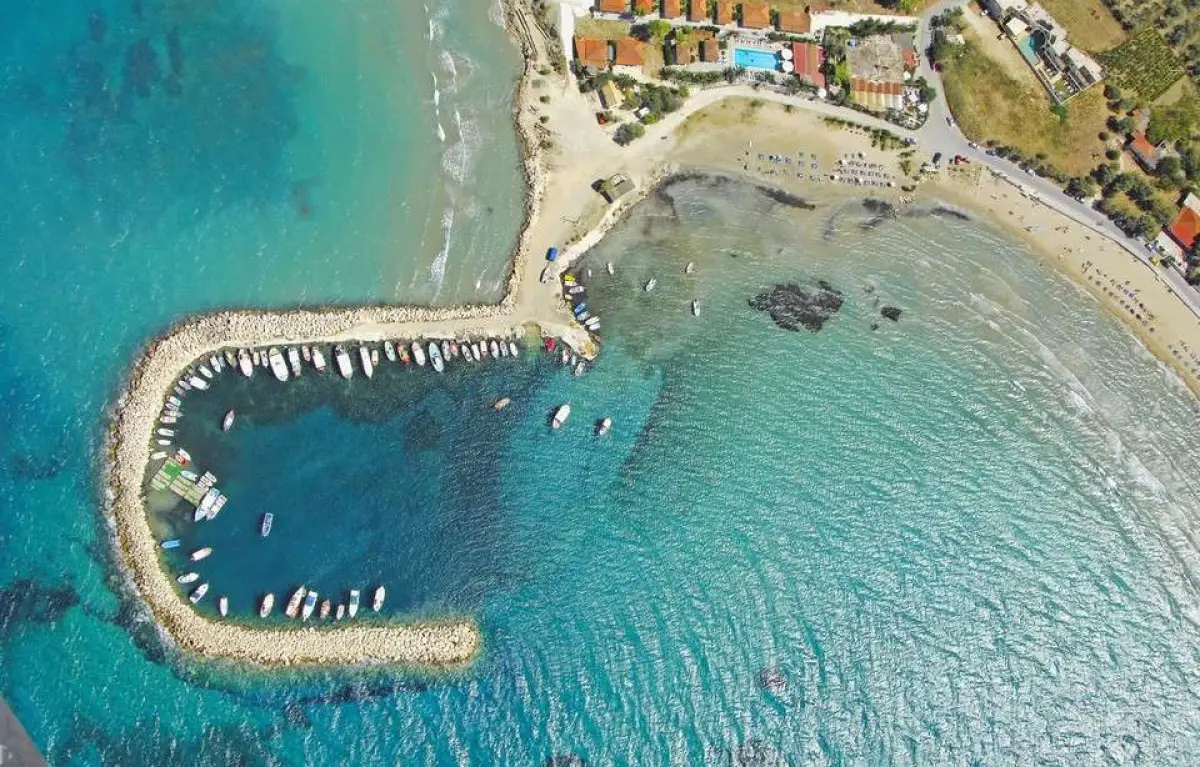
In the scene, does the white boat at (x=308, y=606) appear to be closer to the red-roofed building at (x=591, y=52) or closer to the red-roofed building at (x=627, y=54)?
the red-roofed building at (x=591, y=52)

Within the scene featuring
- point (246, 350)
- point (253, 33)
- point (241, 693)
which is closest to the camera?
point (241, 693)

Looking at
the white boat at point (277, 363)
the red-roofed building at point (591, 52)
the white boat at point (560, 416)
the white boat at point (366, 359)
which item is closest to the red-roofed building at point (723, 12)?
the red-roofed building at point (591, 52)

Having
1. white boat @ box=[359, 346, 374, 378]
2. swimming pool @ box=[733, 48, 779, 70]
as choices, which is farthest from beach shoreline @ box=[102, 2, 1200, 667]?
swimming pool @ box=[733, 48, 779, 70]

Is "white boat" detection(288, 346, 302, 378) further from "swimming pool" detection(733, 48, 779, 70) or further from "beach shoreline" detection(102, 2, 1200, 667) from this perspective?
"swimming pool" detection(733, 48, 779, 70)

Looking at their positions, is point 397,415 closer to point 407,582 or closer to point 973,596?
point 407,582

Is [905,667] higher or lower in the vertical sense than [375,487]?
higher

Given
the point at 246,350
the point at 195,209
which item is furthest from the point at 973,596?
the point at 195,209
